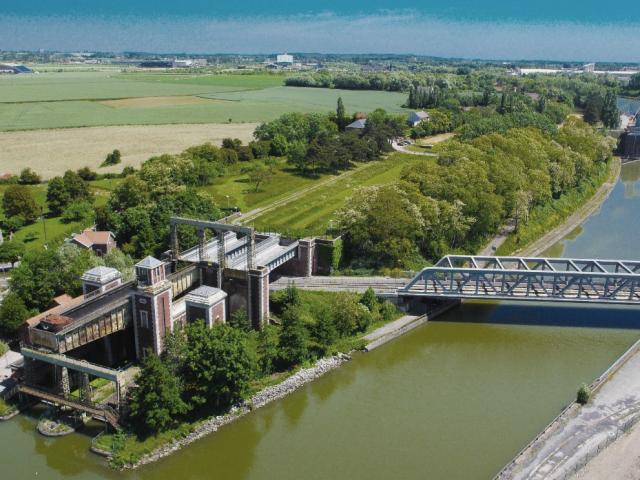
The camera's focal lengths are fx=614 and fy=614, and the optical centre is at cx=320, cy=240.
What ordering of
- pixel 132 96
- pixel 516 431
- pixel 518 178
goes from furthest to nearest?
pixel 132 96 → pixel 518 178 → pixel 516 431

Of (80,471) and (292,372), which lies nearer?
(80,471)

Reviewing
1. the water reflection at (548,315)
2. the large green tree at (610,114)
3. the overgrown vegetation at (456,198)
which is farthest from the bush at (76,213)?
the large green tree at (610,114)

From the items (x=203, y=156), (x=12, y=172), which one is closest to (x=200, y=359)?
(x=203, y=156)

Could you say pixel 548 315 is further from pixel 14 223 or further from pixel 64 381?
pixel 14 223

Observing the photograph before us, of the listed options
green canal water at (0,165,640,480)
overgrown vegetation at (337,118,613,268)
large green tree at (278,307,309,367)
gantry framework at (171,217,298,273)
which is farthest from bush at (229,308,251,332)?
overgrown vegetation at (337,118,613,268)

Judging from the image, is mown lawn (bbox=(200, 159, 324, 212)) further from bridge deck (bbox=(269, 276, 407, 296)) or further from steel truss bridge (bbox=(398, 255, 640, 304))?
steel truss bridge (bbox=(398, 255, 640, 304))

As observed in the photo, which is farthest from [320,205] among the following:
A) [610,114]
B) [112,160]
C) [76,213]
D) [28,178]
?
[610,114]

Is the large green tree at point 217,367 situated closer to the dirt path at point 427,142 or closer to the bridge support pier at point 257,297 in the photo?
the bridge support pier at point 257,297

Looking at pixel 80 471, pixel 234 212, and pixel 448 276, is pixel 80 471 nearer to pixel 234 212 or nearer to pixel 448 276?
pixel 448 276
